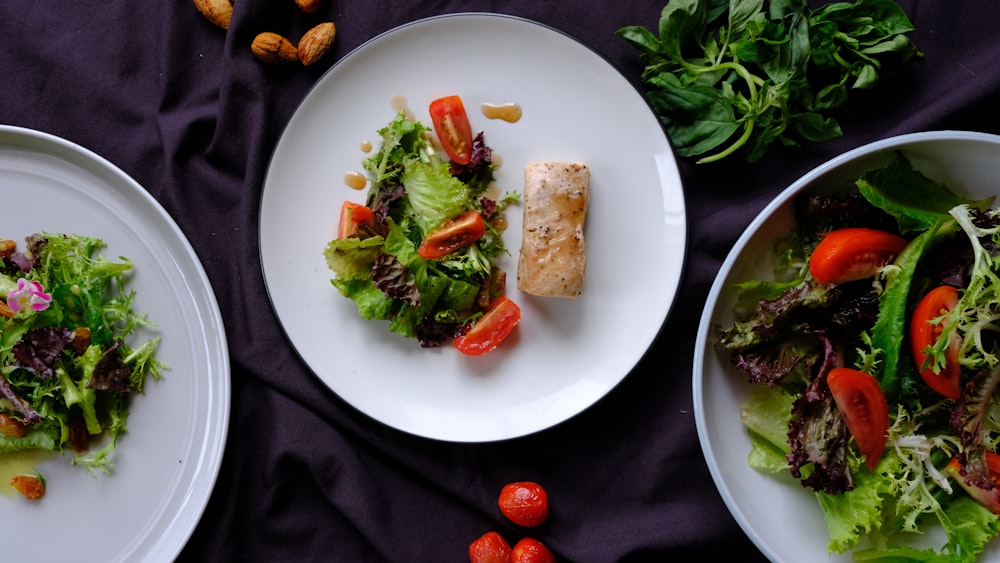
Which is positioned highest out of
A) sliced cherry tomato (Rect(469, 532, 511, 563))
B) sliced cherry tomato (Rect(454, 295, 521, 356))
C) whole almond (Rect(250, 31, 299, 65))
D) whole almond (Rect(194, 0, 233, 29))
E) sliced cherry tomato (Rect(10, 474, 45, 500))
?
whole almond (Rect(194, 0, 233, 29))

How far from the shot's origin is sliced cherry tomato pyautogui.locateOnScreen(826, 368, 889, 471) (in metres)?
2.19

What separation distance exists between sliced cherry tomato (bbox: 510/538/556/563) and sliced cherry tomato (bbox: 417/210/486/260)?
3.58 feet

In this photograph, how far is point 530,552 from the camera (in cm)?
265

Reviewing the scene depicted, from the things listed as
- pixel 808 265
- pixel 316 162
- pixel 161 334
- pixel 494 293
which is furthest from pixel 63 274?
pixel 808 265

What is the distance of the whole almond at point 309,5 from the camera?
269cm

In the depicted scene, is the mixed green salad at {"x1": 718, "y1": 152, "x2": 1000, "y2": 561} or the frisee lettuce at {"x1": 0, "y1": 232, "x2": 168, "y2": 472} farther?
the frisee lettuce at {"x1": 0, "y1": 232, "x2": 168, "y2": 472}

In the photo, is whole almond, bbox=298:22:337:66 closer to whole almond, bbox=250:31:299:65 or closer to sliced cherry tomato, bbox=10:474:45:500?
whole almond, bbox=250:31:299:65

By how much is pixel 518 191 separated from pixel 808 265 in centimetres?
102

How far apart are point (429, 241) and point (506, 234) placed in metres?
0.31

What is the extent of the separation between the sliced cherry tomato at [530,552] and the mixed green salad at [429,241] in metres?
0.73

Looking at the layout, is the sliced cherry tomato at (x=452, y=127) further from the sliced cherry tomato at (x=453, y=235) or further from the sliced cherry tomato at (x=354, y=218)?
the sliced cherry tomato at (x=354, y=218)

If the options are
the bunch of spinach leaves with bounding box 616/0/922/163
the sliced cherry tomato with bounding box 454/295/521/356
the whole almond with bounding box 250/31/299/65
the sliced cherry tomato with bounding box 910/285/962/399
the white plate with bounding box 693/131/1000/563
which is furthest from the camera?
the whole almond with bounding box 250/31/299/65

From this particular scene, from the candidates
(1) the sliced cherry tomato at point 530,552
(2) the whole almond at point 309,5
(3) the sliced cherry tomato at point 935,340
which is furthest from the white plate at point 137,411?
(3) the sliced cherry tomato at point 935,340

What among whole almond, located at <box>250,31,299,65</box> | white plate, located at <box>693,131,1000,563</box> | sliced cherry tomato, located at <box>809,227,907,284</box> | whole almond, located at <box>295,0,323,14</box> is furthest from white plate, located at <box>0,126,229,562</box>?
sliced cherry tomato, located at <box>809,227,907,284</box>
